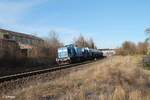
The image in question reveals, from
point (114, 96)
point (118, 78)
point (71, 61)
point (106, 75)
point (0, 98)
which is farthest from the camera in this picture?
point (71, 61)


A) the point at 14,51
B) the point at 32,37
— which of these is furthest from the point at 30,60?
the point at 32,37

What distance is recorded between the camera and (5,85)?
14664 mm

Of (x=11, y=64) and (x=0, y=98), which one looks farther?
(x=11, y=64)

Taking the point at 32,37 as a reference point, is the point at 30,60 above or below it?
below

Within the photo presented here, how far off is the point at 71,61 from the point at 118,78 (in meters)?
26.5

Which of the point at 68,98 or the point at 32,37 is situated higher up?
the point at 32,37

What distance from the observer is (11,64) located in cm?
3606

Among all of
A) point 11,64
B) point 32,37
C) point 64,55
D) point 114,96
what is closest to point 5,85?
point 114,96

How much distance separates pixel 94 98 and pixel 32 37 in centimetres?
8418

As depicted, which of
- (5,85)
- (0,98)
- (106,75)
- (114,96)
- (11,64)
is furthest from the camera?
(11,64)

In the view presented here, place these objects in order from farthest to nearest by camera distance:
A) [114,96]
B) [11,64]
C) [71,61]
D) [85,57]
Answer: [85,57] → [71,61] → [11,64] → [114,96]

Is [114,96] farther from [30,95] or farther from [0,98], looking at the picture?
[0,98]

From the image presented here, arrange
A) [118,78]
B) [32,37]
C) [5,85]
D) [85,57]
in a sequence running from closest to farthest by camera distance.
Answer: [5,85], [118,78], [85,57], [32,37]

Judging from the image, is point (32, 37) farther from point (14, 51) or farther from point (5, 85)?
point (5, 85)
